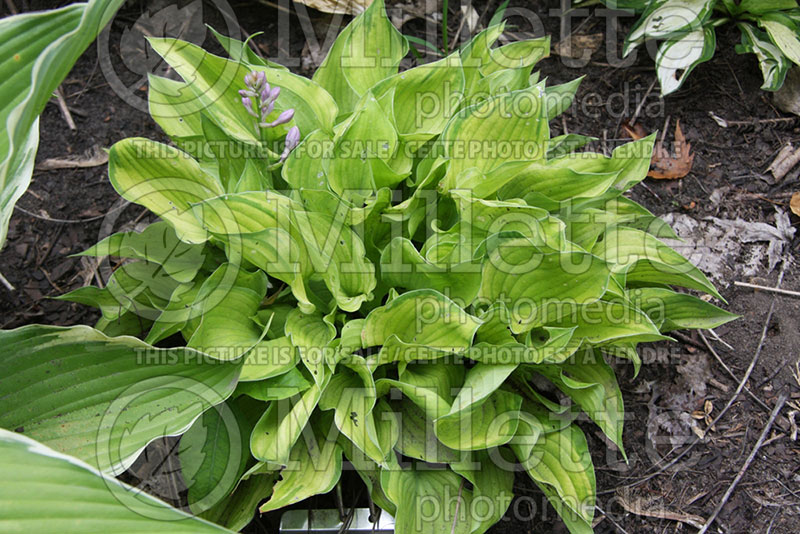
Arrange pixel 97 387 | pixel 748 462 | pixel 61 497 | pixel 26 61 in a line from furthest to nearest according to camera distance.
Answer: pixel 748 462 → pixel 97 387 → pixel 26 61 → pixel 61 497

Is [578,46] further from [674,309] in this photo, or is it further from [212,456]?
[212,456]

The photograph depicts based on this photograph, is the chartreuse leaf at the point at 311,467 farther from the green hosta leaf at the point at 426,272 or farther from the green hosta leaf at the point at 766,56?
the green hosta leaf at the point at 766,56

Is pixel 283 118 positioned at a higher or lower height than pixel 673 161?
higher

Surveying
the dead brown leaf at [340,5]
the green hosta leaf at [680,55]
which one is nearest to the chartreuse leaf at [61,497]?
the dead brown leaf at [340,5]

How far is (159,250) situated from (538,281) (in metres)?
0.72

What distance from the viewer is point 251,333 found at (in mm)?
1116

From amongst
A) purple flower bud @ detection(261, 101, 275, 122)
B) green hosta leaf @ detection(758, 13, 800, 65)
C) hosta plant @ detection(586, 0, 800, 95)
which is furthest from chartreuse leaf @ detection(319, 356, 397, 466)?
green hosta leaf @ detection(758, 13, 800, 65)

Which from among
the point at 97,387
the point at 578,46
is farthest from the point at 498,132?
the point at 578,46

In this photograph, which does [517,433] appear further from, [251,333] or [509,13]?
[509,13]

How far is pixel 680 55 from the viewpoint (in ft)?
5.51

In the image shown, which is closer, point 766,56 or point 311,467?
point 311,467

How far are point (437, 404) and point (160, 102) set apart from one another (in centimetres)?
80

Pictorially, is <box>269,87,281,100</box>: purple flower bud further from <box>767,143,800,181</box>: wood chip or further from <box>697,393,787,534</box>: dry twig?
<box>767,143,800,181</box>: wood chip

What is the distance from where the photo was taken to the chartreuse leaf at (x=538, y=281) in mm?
992
